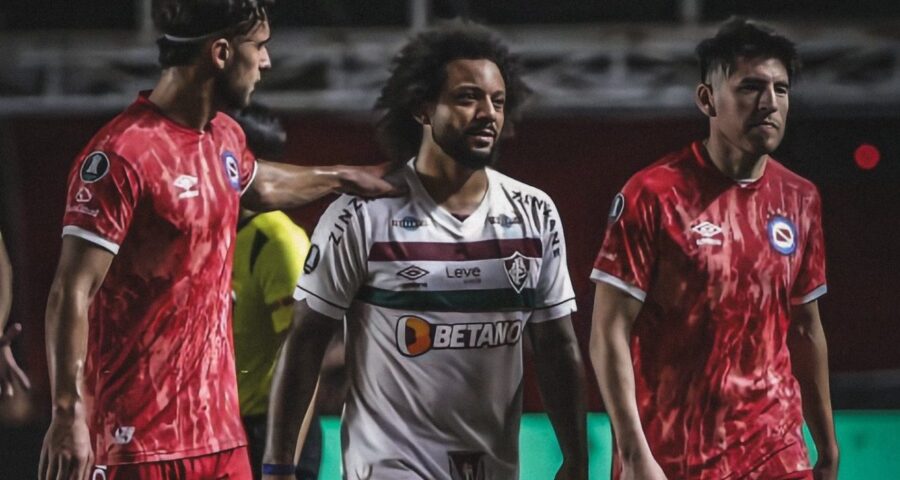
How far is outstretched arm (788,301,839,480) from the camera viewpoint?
14.2 ft

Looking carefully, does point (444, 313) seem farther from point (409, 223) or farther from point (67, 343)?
point (67, 343)

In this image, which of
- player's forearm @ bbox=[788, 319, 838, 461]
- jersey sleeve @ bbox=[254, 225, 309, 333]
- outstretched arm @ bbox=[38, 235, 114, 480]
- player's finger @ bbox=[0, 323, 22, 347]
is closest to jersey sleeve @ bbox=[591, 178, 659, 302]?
player's forearm @ bbox=[788, 319, 838, 461]

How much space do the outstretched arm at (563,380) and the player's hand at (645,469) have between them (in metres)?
0.16

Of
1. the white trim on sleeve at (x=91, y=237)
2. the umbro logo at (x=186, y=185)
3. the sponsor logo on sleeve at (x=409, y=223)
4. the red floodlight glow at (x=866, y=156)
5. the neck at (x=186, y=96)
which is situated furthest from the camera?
the red floodlight glow at (x=866, y=156)

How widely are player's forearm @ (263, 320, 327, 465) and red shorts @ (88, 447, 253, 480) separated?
0.16 metres

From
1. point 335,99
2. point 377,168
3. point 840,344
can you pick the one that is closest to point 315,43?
point 335,99

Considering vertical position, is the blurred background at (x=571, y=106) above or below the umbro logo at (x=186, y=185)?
above

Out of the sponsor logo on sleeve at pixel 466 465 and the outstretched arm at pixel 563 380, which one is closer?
the sponsor logo on sleeve at pixel 466 465

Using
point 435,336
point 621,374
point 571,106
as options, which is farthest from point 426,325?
point 571,106

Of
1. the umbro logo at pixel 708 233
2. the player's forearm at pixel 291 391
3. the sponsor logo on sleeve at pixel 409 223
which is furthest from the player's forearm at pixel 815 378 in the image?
the player's forearm at pixel 291 391

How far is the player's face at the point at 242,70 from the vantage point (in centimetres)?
379

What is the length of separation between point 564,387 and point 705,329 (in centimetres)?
40

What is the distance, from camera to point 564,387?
4.09 metres

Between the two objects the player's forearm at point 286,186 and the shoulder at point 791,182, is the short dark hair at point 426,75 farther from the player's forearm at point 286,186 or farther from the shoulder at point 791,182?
the shoulder at point 791,182
